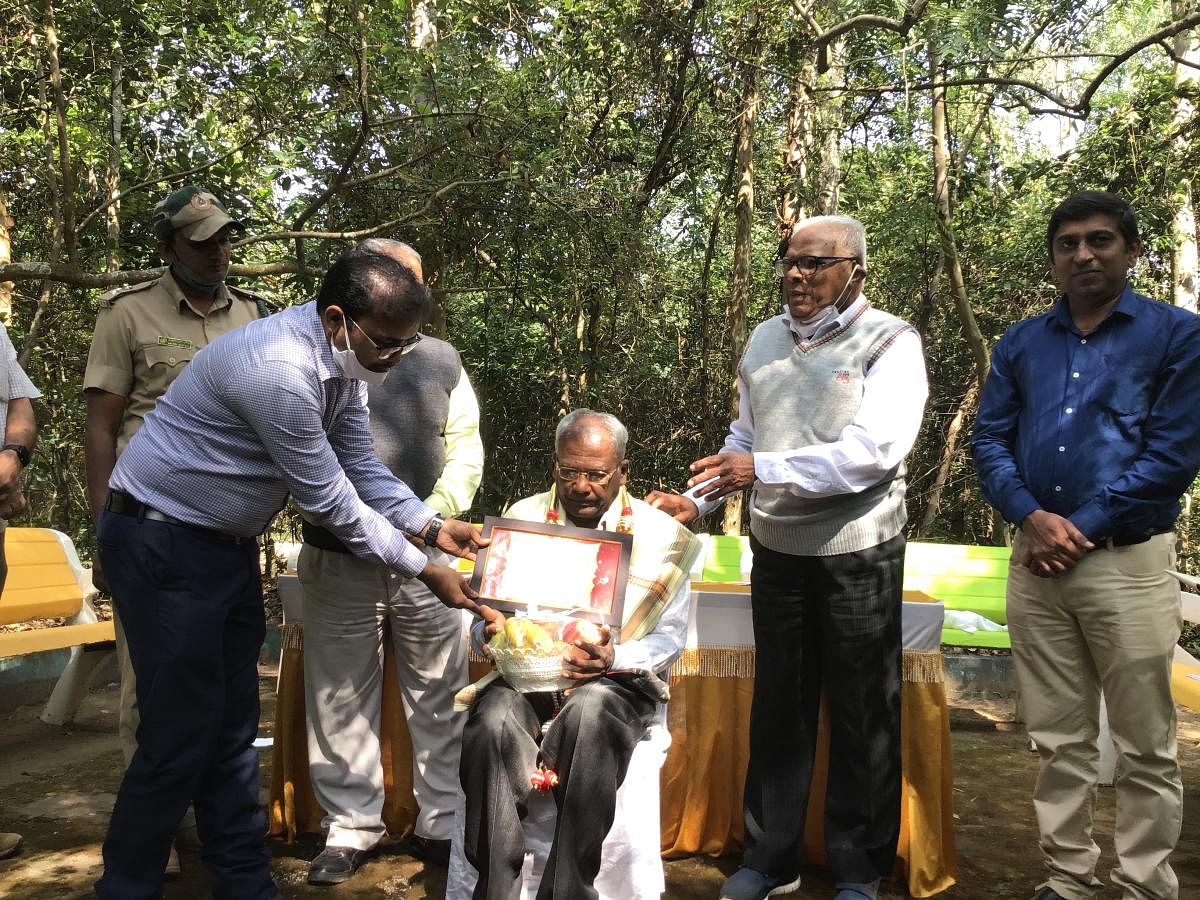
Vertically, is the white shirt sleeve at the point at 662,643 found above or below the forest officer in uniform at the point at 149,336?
below

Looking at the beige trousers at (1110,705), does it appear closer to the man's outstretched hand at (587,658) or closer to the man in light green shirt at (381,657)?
the man's outstretched hand at (587,658)

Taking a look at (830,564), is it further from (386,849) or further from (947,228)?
(947,228)

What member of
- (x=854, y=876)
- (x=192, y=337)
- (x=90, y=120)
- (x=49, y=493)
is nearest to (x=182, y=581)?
(x=192, y=337)

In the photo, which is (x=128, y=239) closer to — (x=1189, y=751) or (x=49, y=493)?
(x=49, y=493)

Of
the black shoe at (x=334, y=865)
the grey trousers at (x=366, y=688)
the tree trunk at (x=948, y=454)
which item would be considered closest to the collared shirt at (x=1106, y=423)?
the grey trousers at (x=366, y=688)

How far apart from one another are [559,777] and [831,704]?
1.07 metres

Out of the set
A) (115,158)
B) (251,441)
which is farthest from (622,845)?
(115,158)

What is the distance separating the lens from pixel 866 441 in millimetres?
3162

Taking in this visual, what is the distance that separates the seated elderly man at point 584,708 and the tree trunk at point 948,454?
7.37m

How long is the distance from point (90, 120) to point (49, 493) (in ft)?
15.7

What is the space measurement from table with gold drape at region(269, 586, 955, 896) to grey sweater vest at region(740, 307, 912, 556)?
61 centimetres

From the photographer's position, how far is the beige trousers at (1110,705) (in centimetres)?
310

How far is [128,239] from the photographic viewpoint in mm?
7234

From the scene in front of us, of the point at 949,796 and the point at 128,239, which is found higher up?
the point at 128,239
